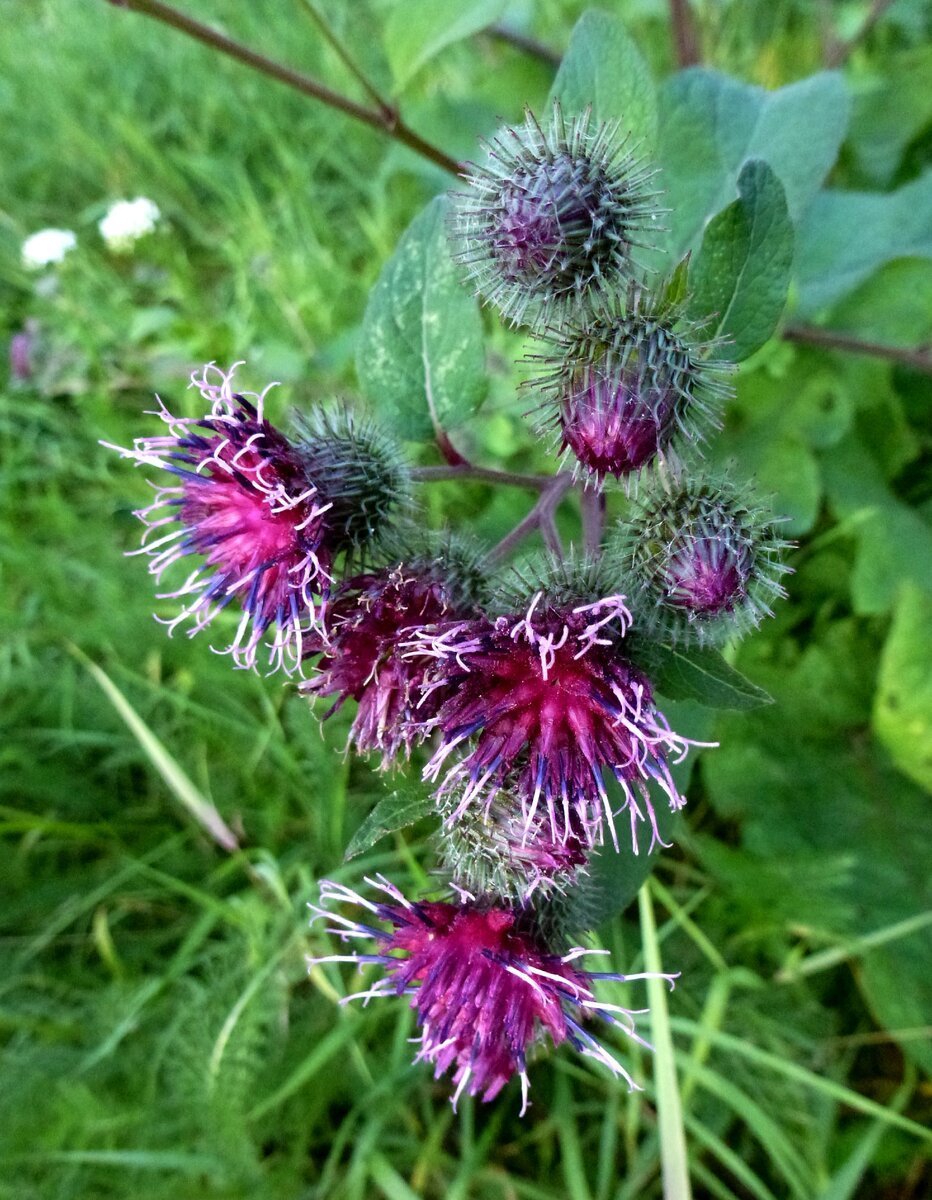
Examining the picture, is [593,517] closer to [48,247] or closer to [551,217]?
[551,217]

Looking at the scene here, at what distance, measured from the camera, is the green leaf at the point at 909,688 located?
2.12 meters

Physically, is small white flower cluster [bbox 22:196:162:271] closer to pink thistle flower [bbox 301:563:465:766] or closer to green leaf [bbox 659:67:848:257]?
green leaf [bbox 659:67:848:257]

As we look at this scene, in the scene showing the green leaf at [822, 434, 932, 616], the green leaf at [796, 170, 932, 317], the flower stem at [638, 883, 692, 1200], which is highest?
the green leaf at [796, 170, 932, 317]

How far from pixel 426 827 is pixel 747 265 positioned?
4.84 ft

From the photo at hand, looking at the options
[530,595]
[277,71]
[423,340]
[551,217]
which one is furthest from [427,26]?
[530,595]

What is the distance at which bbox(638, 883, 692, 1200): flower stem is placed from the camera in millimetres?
1430

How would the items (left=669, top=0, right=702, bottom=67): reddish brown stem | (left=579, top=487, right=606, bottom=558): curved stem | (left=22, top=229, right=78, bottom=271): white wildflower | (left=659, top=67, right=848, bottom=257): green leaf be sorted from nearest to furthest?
(left=579, top=487, right=606, bottom=558): curved stem
(left=659, top=67, right=848, bottom=257): green leaf
(left=669, top=0, right=702, bottom=67): reddish brown stem
(left=22, top=229, right=78, bottom=271): white wildflower

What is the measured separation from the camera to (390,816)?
1.22m

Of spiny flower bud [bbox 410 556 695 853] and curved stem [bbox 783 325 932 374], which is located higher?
curved stem [bbox 783 325 932 374]

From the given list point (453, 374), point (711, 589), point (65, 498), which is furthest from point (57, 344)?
point (711, 589)

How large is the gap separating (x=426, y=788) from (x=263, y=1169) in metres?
1.21

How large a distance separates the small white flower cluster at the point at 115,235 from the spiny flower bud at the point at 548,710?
2.60 meters

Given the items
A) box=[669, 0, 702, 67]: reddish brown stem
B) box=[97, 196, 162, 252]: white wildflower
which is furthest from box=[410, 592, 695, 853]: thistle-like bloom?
box=[97, 196, 162, 252]: white wildflower

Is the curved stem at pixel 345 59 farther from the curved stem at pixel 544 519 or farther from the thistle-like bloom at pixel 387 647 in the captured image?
the thistle-like bloom at pixel 387 647
